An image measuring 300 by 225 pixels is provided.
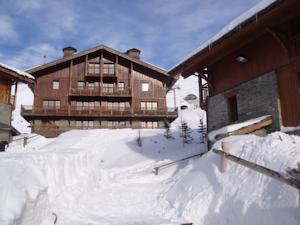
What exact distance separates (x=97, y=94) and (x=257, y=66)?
23.4m

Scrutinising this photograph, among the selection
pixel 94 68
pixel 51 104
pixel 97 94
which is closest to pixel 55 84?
pixel 51 104

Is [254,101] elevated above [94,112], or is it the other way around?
[94,112]

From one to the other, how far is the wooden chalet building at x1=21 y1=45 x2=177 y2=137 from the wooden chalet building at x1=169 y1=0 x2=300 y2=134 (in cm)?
1824

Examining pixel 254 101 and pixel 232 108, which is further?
pixel 232 108

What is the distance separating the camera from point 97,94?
110 ft

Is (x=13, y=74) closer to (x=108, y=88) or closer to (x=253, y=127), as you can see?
(x=108, y=88)

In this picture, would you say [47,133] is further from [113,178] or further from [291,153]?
[291,153]

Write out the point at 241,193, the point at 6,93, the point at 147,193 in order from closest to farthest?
the point at 241,193, the point at 147,193, the point at 6,93

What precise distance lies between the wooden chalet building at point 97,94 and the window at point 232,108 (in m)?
19.1

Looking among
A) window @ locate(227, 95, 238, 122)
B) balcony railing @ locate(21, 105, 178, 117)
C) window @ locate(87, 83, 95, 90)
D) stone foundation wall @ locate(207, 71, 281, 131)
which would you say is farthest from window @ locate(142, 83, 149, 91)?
window @ locate(227, 95, 238, 122)

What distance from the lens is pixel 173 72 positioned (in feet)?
54.4

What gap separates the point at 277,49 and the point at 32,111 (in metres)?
26.7


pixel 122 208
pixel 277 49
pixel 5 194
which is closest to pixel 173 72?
pixel 277 49

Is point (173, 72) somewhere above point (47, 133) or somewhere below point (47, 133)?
above
